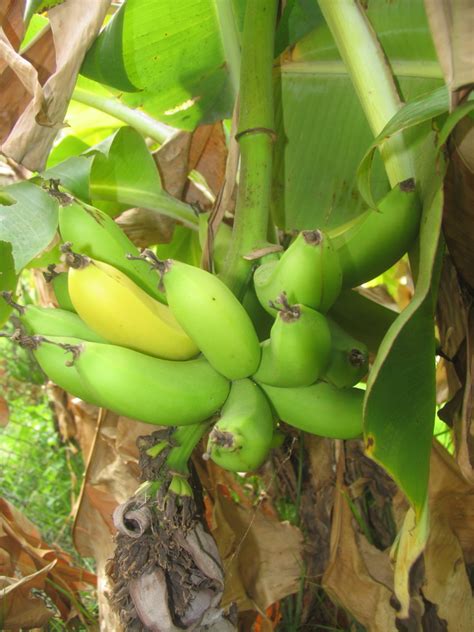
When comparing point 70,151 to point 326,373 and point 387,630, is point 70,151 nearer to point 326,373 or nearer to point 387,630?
point 326,373

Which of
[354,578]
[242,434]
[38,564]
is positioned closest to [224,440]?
[242,434]

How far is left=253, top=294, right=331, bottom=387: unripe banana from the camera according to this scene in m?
0.50

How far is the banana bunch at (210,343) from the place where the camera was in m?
0.52

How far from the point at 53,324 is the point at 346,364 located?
0.27 metres

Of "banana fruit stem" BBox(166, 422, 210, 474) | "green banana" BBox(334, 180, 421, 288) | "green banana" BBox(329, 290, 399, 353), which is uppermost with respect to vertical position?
"green banana" BBox(334, 180, 421, 288)

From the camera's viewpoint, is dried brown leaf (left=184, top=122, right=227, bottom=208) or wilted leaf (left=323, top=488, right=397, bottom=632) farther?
dried brown leaf (left=184, top=122, right=227, bottom=208)

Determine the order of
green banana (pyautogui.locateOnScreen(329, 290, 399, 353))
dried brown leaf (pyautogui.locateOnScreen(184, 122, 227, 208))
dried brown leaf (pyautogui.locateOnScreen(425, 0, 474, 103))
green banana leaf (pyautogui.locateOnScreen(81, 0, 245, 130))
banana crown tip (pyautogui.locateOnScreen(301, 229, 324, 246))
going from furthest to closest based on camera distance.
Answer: dried brown leaf (pyautogui.locateOnScreen(184, 122, 227, 208)) < green banana leaf (pyautogui.locateOnScreen(81, 0, 245, 130)) < green banana (pyautogui.locateOnScreen(329, 290, 399, 353)) < banana crown tip (pyautogui.locateOnScreen(301, 229, 324, 246)) < dried brown leaf (pyautogui.locateOnScreen(425, 0, 474, 103))

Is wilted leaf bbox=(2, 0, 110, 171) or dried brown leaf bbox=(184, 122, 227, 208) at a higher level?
wilted leaf bbox=(2, 0, 110, 171)

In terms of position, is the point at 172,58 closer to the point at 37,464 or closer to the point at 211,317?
the point at 211,317

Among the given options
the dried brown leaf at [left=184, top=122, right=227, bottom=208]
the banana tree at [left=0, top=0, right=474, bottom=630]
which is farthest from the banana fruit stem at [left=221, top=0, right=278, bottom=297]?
the dried brown leaf at [left=184, top=122, right=227, bottom=208]

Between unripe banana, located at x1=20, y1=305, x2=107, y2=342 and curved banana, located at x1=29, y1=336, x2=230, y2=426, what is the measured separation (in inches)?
1.3

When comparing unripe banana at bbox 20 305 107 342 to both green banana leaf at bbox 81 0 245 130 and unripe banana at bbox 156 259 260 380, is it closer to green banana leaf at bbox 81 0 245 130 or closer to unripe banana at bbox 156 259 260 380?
unripe banana at bbox 156 259 260 380

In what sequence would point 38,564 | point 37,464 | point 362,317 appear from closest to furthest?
point 362,317 < point 38,564 < point 37,464

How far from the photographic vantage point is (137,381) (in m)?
0.52
